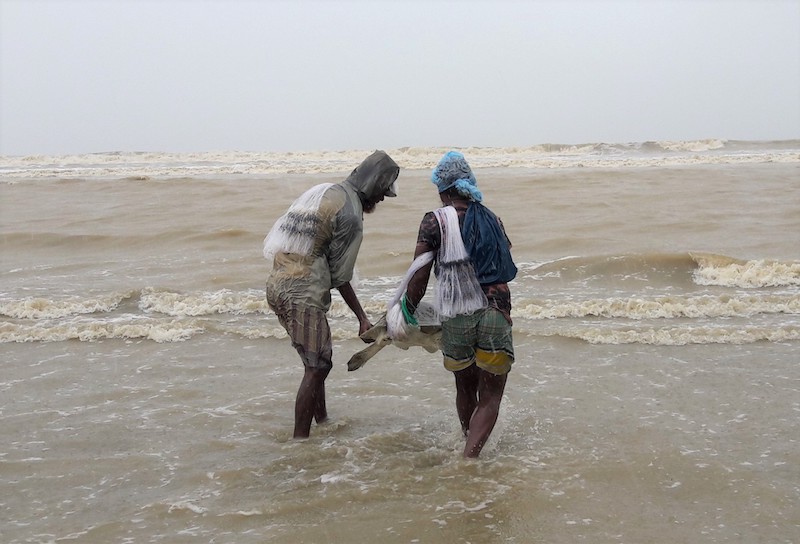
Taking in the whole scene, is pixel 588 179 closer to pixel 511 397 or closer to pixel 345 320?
pixel 345 320

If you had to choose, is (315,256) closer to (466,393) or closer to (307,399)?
(307,399)

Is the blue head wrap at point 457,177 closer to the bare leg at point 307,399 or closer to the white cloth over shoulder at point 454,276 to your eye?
the white cloth over shoulder at point 454,276

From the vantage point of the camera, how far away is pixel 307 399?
4719 millimetres

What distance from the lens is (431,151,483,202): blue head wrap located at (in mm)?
4180

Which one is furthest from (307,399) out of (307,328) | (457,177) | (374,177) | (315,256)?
(457,177)

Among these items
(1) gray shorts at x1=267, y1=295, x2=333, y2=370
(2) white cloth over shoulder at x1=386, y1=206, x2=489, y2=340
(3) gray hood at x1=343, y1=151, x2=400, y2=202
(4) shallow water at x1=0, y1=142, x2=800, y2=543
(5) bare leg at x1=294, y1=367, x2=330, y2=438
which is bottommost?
(4) shallow water at x1=0, y1=142, x2=800, y2=543

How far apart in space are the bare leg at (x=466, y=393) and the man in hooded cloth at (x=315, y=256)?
806 mm

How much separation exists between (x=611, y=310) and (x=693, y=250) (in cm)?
313

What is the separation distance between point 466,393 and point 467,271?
2.70 feet

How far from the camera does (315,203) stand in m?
4.63

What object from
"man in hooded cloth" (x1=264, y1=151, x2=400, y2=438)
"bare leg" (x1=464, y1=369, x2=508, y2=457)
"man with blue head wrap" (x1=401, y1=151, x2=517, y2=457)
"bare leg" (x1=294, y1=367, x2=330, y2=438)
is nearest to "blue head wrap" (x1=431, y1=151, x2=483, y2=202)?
"man with blue head wrap" (x1=401, y1=151, x2=517, y2=457)

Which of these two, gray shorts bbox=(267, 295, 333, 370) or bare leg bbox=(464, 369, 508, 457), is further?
gray shorts bbox=(267, 295, 333, 370)

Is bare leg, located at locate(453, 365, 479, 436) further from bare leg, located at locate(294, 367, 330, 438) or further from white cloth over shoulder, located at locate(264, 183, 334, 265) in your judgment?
white cloth over shoulder, located at locate(264, 183, 334, 265)

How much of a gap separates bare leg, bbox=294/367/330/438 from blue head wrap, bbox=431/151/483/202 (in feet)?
4.48
